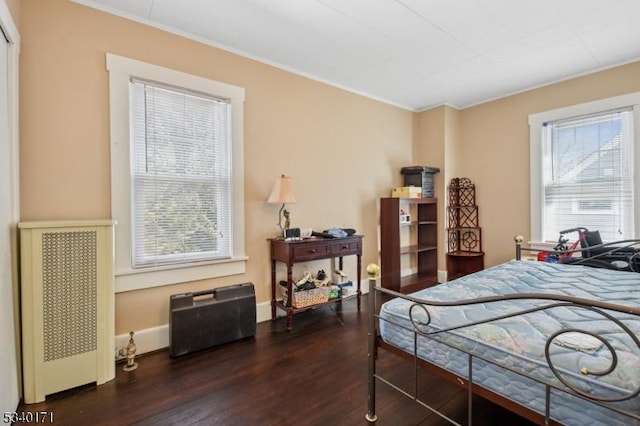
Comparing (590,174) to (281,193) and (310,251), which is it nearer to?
(310,251)

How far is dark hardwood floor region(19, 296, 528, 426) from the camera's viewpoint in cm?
167

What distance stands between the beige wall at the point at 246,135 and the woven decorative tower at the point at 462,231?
1.00 meters

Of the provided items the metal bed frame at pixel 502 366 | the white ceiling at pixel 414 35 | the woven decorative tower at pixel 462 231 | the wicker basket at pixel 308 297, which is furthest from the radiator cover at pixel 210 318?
the woven decorative tower at pixel 462 231

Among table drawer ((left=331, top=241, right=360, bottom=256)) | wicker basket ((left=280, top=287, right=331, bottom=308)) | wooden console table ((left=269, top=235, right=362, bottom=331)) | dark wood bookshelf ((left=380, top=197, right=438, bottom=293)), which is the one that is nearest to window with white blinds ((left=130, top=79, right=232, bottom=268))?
wooden console table ((left=269, top=235, right=362, bottom=331))

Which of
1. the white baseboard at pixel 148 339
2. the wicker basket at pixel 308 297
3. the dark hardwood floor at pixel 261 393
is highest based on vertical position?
the wicker basket at pixel 308 297

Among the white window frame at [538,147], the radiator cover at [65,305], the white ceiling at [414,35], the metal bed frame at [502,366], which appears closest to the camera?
the metal bed frame at [502,366]

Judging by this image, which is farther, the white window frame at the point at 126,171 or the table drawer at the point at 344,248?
the table drawer at the point at 344,248

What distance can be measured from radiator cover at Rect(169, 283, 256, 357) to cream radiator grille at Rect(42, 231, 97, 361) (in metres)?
0.53

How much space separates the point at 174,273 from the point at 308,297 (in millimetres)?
1235

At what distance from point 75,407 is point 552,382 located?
2.43 m

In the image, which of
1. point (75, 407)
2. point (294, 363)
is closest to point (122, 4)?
point (75, 407)

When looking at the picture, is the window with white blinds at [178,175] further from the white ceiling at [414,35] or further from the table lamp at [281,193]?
the white ceiling at [414,35]

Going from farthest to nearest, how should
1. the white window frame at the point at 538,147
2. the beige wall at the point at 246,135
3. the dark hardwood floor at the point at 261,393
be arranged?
the white window frame at the point at 538,147 → the beige wall at the point at 246,135 → the dark hardwood floor at the point at 261,393

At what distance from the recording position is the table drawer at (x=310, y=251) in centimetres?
290
